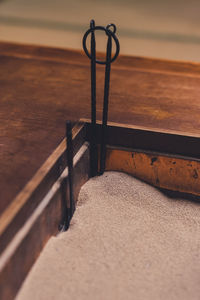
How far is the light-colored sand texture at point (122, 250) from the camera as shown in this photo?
50.0 inches

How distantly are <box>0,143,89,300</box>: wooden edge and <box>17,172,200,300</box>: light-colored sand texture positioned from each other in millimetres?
53

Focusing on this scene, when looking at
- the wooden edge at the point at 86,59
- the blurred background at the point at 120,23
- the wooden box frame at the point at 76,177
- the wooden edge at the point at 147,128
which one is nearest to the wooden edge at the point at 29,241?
the wooden box frame at the point at 76,177

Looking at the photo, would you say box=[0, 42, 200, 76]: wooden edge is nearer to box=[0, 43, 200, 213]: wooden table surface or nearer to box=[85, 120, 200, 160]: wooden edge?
box=[0, 43, 200, 213]: wooden table surface

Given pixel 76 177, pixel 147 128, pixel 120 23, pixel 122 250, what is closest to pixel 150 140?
pixel 147 128

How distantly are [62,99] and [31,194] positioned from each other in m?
0.96

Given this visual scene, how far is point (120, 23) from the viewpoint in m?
4.56

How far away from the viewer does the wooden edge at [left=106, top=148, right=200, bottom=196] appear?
179 centimetres

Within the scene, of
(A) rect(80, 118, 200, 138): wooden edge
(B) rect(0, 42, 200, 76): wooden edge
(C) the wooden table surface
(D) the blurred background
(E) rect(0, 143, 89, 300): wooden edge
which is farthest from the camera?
(D) the blurred background

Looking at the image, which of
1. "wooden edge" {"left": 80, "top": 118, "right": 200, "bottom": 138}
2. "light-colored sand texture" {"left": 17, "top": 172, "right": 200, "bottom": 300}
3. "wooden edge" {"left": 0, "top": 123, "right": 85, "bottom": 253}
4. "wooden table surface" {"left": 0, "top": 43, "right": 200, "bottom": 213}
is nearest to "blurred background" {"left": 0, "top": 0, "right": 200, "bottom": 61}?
"wooden table surface" {"left": 0, "top": 43, "right": 200, "bottom": 213}

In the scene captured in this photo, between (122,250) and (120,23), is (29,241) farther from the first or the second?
(120,23)

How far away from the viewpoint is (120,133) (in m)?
1.79

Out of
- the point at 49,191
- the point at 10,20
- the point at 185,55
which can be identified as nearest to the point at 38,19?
the point at 10,20

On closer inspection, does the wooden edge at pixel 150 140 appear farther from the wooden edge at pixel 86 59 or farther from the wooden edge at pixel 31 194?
the wooden edge at pixel 86 59

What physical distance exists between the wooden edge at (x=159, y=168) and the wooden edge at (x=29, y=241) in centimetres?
32
